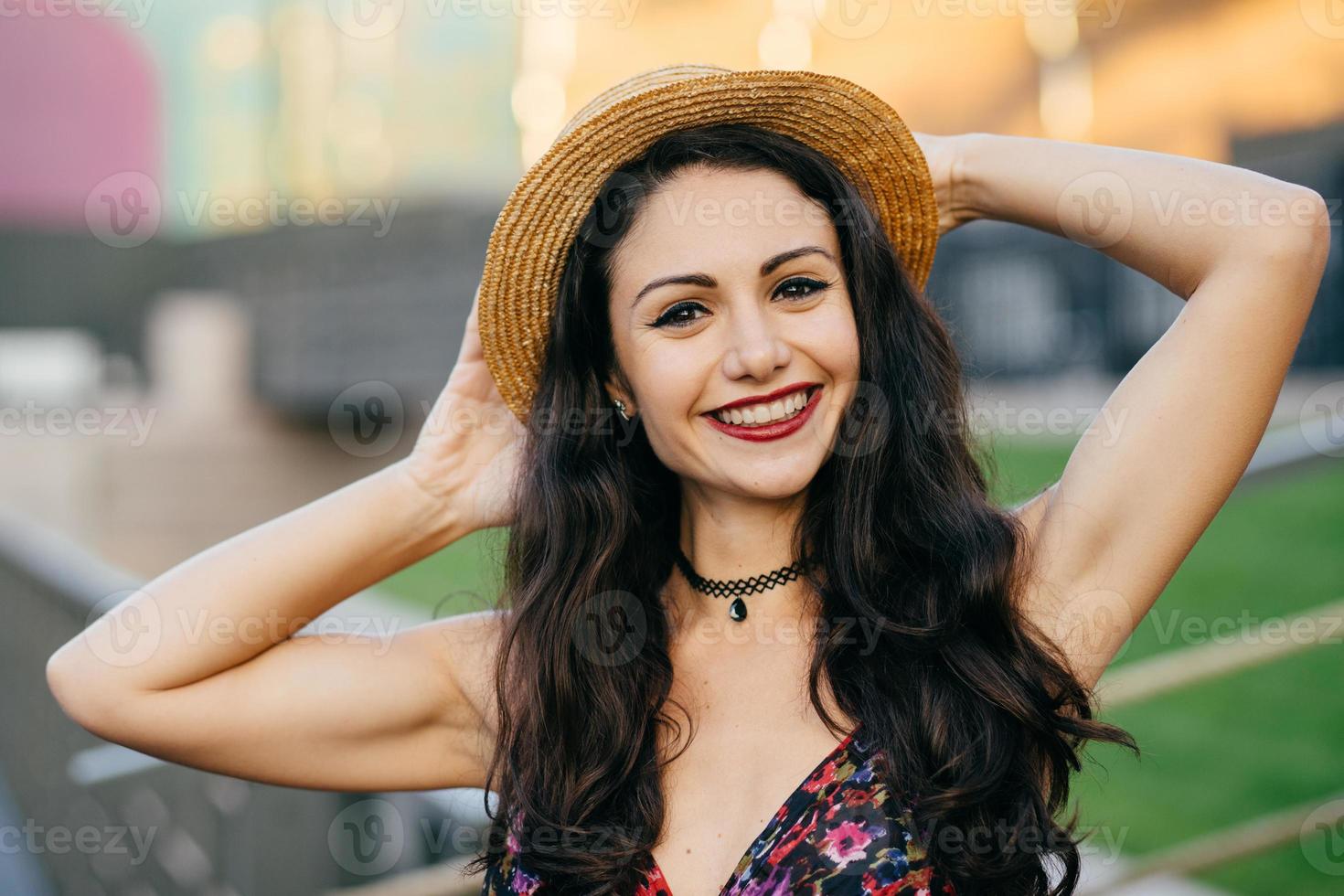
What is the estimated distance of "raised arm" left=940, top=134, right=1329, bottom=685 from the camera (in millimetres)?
1553

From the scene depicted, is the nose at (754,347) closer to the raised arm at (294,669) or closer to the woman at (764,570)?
the woman at (764,570)

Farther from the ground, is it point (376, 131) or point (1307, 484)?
point (376, 131)

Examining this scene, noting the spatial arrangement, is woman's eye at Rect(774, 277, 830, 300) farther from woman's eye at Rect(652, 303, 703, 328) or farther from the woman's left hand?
the woman's left hand

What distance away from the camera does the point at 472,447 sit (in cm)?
196

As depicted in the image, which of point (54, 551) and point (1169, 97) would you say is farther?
point (1169, 97)

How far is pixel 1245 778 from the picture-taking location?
11.5ft

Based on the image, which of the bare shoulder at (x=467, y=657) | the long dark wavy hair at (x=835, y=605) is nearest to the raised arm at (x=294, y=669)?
the bare shoulder at (x=467, y=657)

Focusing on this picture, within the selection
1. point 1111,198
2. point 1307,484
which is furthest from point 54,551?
point 1307,484

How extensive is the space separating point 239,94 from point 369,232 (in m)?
4.28

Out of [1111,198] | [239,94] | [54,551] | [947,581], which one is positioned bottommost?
[54,551]

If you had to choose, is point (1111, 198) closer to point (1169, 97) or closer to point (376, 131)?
point (1169, 97)

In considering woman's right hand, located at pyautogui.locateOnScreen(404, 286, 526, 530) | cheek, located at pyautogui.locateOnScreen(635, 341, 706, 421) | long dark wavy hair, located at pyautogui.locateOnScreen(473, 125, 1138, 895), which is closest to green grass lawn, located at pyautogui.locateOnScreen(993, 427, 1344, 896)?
long dark wavy hair, located at pyautogui.locateOnScreen(473, 125, 1138, 895)

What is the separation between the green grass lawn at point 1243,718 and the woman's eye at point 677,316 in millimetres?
933

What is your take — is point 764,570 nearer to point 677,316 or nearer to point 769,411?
point 769,411
